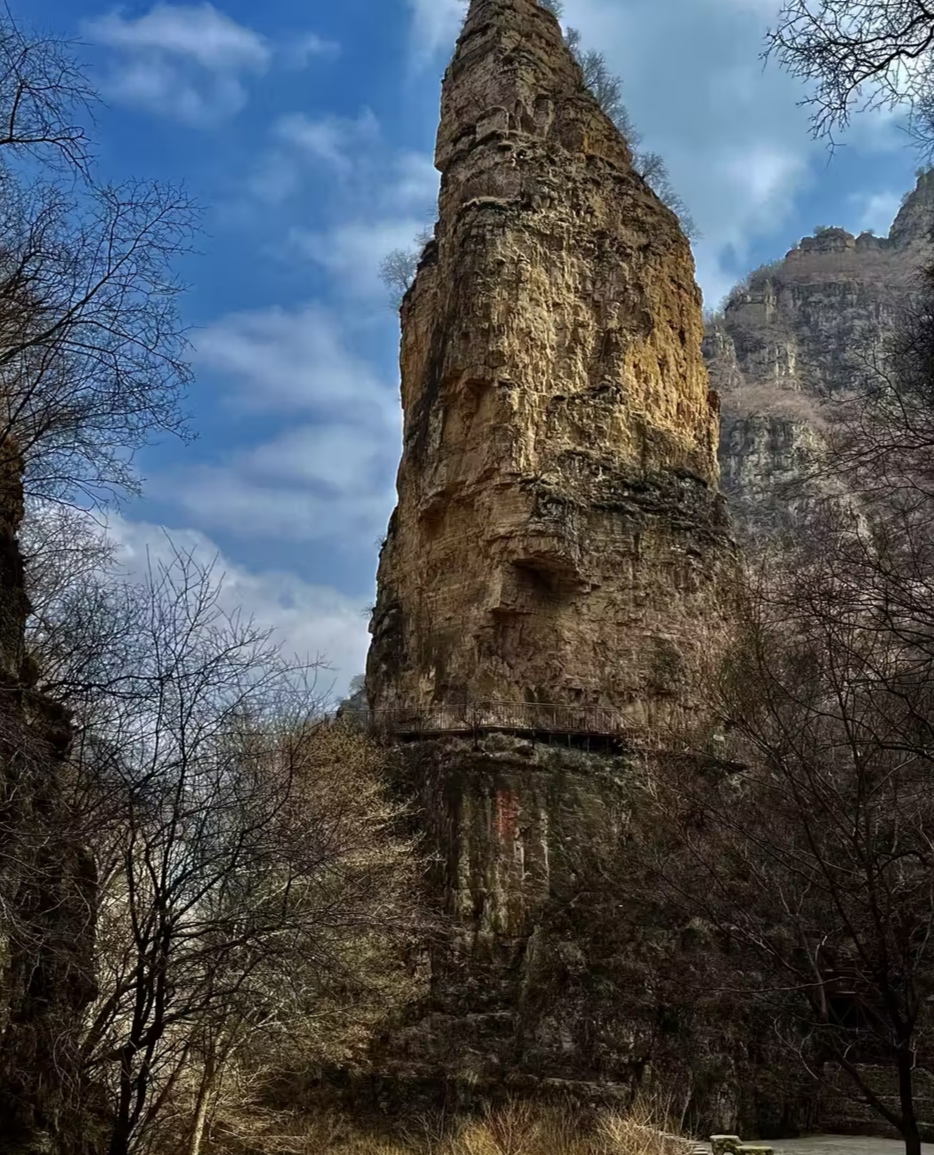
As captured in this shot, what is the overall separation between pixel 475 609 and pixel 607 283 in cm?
1099

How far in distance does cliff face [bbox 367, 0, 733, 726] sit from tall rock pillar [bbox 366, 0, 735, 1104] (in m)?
0.07

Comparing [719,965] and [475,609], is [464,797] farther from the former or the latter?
[719,965]

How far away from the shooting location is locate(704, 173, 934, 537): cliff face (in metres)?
67.2

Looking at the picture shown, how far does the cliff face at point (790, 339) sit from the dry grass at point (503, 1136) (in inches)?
1781

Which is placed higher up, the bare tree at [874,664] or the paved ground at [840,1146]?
the bare tree at [874,664]

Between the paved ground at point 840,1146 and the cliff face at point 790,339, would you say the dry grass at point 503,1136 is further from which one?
the cliff face at point 790,339

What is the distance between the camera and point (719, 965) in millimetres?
17062

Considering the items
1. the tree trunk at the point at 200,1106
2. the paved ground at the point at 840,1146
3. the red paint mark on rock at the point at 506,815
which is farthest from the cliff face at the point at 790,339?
the tree trunk at the point at 200,1106

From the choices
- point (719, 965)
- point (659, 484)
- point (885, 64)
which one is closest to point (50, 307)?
point (885, 64)

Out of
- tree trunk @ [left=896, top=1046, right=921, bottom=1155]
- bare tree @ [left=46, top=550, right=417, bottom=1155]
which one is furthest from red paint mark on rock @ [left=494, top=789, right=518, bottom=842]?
tree trunk @ [left=896, top=1046, right=921, bottom=1155]

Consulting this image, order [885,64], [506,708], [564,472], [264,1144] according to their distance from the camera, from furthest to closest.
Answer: [564,472], [506,708], [264,1144], [885,64]

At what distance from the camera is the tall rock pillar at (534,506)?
2267cm

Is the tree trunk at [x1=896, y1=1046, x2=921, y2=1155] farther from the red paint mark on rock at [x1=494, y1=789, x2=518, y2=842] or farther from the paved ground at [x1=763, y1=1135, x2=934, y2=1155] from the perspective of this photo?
the red paint mark on rock at [x1=494, y1=789, x2=518, y2=842]

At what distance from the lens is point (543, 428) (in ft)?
90.1
